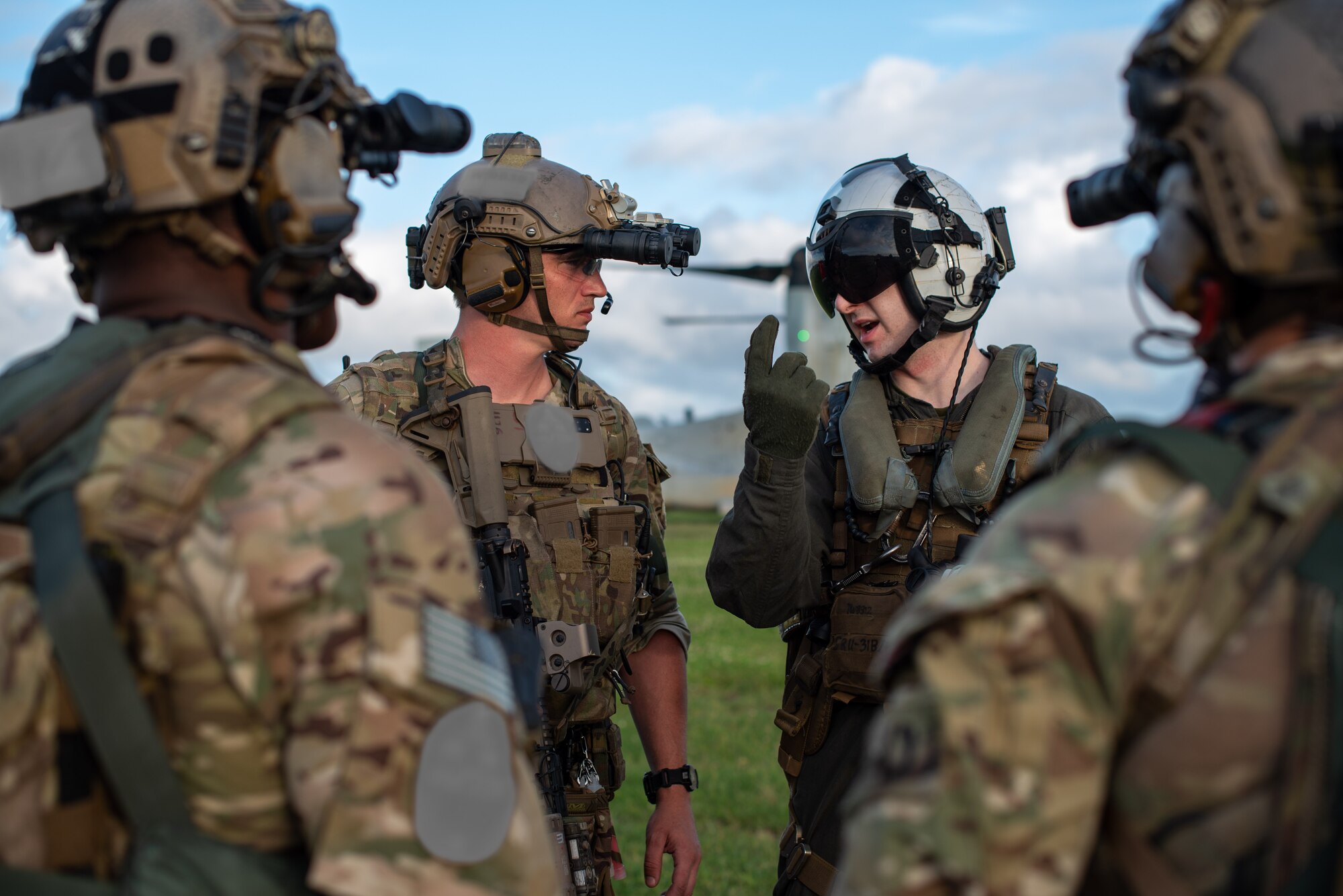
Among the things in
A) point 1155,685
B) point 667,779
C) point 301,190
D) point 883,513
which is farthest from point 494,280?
point 1155,685

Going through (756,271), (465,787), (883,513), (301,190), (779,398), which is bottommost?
(465,787)

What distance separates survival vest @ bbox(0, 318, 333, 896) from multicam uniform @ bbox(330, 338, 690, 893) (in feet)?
7.45

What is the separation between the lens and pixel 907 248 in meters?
4.24

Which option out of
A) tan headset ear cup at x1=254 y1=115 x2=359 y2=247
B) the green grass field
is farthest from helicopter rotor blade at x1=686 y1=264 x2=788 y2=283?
tan headset ear cup at x1=254 y1=115 x2=359 y2=247

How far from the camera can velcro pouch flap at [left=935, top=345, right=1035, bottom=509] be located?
13.0 ft

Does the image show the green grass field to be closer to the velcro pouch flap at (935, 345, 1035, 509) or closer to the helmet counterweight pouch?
the velcro pouch flap at (935, 345, 1035, 509)

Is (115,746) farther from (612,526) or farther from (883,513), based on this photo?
(883,513)

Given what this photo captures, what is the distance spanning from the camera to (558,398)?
4598 mm

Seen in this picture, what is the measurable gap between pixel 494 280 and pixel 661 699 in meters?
1.66

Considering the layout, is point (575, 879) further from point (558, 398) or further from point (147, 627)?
point (147, 627)

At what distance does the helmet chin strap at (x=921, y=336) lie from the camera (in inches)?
166

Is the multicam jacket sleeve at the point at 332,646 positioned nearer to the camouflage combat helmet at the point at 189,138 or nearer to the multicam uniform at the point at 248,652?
the multicam uniform at the point at 248,652

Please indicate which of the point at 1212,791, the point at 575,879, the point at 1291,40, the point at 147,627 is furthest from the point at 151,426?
the point at 575,879

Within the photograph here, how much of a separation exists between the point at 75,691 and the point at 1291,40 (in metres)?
1.92
